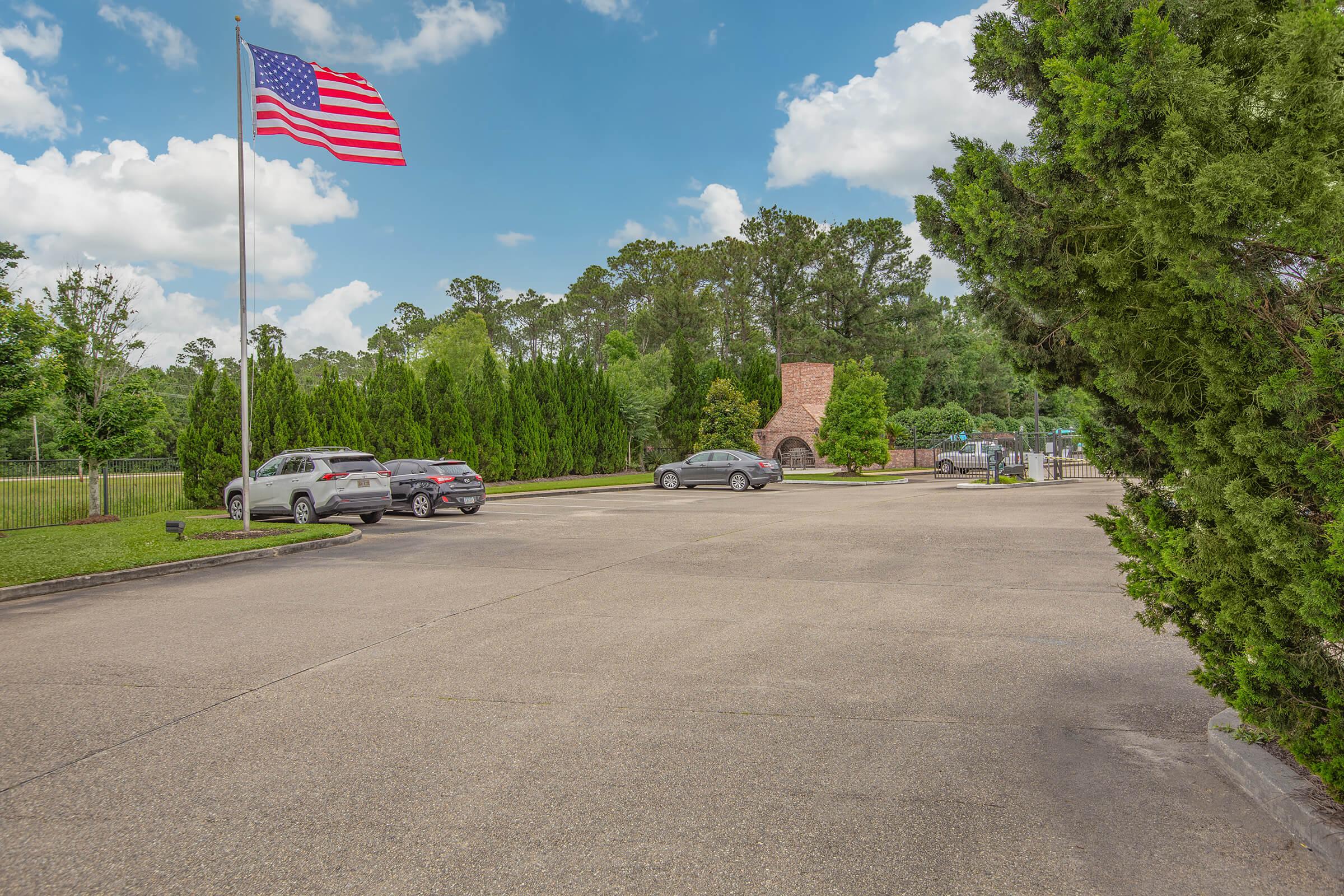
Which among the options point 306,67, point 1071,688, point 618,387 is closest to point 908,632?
point 1071,688

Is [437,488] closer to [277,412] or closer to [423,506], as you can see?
[423,506]

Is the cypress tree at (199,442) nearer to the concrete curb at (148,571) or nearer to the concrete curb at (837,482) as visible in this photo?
the concrete curb at (148,571)

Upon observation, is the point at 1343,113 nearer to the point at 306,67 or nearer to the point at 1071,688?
the point at 1071,688

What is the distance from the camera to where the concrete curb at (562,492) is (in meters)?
26.7

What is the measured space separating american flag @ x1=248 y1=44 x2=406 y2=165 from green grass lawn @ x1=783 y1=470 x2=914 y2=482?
25872mm

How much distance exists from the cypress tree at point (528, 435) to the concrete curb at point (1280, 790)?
34.5 meters

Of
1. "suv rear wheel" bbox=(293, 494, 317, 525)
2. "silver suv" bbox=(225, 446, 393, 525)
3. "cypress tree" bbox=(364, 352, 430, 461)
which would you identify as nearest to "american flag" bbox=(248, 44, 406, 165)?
"silver suv" bbox=(225, 446, 393, 525)

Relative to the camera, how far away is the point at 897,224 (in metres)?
64.9

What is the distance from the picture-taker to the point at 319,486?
1738 cm

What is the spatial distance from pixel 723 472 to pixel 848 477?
35.2 feet

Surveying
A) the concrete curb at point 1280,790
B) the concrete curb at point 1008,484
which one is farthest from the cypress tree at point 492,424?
the concrete curb at point 1280,790

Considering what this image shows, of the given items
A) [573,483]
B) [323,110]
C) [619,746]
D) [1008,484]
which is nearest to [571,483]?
[573,483]

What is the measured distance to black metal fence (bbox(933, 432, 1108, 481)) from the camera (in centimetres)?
3519

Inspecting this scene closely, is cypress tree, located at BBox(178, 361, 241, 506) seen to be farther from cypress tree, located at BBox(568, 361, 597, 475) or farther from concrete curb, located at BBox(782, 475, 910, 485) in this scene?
concrete curb, located at BBox(782, 475, 910, 485)
